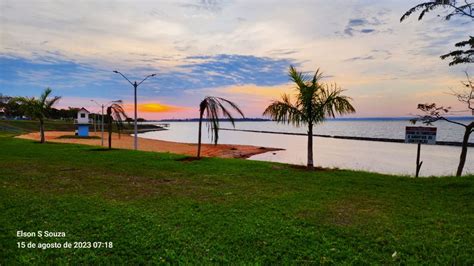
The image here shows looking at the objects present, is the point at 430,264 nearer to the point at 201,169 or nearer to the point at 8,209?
the point at 8,209

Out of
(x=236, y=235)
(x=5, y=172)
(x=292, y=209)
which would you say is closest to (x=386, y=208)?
(x=292, y=209)

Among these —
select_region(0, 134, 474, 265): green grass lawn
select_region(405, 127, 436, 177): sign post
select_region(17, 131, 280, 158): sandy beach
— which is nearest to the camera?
select_region(0, 134, 474, 265): green grass lawn

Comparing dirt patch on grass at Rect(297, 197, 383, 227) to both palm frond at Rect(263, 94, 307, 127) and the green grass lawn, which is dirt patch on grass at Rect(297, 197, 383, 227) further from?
palm frond at Rect(263, 94, 307, 127)

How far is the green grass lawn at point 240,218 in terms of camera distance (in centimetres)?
501

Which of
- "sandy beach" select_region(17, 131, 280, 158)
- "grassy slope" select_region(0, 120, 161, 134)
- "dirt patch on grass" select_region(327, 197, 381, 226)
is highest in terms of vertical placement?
"grassy slope" select_region(0, 120, 161, 134)

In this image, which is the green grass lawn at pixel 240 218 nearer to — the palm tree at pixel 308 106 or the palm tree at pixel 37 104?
the palm tree at pixel 308 106

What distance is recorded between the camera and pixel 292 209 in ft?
24.7

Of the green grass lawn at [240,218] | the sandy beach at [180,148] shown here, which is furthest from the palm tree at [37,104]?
the green grass lawn at [240,218]

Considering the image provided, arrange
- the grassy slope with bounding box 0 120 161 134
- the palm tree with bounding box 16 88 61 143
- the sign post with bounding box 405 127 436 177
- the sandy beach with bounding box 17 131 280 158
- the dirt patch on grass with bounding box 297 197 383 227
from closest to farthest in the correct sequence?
the dirt patch on grass with bounding box 297 197 383 227
the sign post with bounding box 405 127 436 177
the palm tree with bounding box 16 88 61 143
the sandy beach with bounding box 17 131 280 158
the grassy slope with bounding box 0 120 161 134

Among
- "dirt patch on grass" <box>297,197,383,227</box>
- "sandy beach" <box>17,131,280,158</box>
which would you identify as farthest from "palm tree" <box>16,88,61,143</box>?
"dirt patch on grass" <box>297,197,383,227</box>

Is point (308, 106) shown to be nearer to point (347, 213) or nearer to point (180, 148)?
point (347, 213)

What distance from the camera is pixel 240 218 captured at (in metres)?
6.71

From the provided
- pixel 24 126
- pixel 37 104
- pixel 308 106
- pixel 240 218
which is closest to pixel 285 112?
pixel 308 106

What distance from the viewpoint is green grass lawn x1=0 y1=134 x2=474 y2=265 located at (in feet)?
16.4
